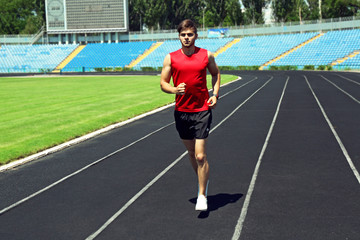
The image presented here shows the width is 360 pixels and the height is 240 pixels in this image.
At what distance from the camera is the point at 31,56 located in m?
75.6

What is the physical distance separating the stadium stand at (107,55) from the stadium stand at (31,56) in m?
3.28

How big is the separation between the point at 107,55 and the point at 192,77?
231 feet

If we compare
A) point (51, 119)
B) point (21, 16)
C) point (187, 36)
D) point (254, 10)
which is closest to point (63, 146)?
point (51, 119)

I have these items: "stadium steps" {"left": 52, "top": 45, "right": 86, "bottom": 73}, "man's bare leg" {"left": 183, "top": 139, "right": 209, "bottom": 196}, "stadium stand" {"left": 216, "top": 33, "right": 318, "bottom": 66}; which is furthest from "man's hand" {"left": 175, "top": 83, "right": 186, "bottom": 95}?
"stadium steps" {"left": 52, "top": 45, "right": 86, "bottom": 73}

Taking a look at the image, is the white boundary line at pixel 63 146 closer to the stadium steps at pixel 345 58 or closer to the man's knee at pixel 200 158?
the man's knee at pixel 200 158

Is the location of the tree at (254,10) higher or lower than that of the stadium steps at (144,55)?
higher

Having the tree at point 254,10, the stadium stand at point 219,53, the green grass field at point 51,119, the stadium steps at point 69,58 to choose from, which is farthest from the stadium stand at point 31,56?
the green grass field at point 51,119

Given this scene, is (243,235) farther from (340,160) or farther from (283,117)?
(283,117)

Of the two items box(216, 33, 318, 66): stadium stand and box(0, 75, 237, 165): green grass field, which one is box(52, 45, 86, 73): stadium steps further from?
box(0, 75, 237, 165): green grass field

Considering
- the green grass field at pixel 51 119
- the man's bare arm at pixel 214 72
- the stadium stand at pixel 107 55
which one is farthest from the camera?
the stadium stand at pixel 107 55

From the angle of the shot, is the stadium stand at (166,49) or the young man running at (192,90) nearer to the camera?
the young man running at (192,90)

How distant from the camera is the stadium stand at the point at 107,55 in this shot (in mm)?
70100

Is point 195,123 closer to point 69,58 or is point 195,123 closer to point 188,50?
point 188,50

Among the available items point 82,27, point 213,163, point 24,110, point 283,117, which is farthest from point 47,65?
point 213,163
